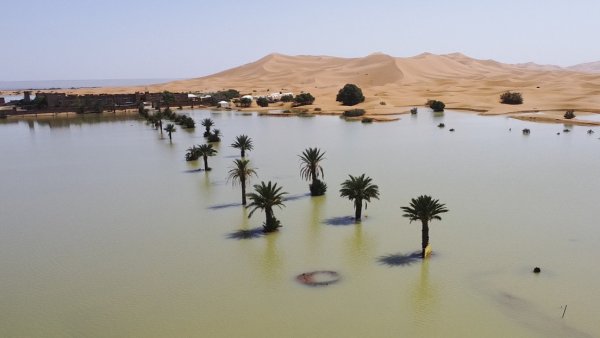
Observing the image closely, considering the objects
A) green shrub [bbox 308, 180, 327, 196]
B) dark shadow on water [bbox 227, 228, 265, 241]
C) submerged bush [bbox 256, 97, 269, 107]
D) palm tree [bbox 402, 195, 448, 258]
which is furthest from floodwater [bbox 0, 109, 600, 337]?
submerged bush [bbox 256, 97, 269, 107]

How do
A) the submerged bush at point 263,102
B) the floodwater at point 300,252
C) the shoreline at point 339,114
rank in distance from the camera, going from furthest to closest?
the submerged bush at point 263,102
the shoreline at point 339,114
the floodwater at point 300,252

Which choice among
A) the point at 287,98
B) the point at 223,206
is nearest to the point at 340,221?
the point at 223,206

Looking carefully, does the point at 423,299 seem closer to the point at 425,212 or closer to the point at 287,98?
the point at 425,212

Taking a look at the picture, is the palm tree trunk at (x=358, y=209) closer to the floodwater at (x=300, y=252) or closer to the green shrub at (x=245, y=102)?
the floodwater at (x=300, y=252)

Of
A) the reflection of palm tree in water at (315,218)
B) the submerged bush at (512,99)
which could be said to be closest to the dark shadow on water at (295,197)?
the reflection of palm tree in water at (315,218)

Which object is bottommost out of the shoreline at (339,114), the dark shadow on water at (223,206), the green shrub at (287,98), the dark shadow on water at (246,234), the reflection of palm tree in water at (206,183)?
the dark shadow on water at (246,234)

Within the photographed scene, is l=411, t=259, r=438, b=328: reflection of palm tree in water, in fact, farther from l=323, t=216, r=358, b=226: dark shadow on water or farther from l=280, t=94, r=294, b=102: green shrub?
l=280, t=94, r=294, b=102: green shrub
